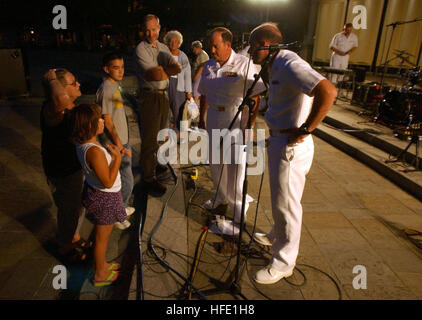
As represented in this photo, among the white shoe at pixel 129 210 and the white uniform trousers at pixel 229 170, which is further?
the white shoe at pixel 129 210

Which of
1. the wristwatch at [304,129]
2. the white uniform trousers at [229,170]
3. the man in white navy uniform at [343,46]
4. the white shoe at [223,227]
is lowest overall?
the white shoe at [223,227]

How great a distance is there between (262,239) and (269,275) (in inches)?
24.0

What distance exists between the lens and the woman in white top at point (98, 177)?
2.39 meters

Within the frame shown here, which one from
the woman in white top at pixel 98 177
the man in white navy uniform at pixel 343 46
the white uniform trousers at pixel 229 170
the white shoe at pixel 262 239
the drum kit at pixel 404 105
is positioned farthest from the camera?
the man in white navy uniform at pixel 343 46

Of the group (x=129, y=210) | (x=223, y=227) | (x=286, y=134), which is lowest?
(x=129, y=210)

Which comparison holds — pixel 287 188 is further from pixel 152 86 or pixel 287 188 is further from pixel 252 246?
pixel 152 86

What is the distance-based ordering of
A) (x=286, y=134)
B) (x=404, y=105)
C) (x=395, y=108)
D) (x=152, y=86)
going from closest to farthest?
(x=286, y=134) → (x=152, y=86) → (x=404, y=105) → (x=395, y=108)

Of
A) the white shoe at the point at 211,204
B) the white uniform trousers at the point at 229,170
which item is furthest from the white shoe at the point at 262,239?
the white shoe at the point at 211,204

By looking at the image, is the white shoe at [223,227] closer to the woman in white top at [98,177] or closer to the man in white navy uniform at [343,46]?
the woman in white top at [98,177]

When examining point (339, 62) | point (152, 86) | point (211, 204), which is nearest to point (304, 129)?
point (211, 204)

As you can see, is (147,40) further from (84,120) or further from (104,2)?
(104,2)

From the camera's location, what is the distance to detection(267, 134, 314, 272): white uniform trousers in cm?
246

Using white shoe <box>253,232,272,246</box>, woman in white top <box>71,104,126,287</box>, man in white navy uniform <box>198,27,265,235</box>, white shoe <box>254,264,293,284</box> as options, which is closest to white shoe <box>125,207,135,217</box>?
woman in white top <box>71,104,126,287</box>

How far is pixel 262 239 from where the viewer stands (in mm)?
3227
